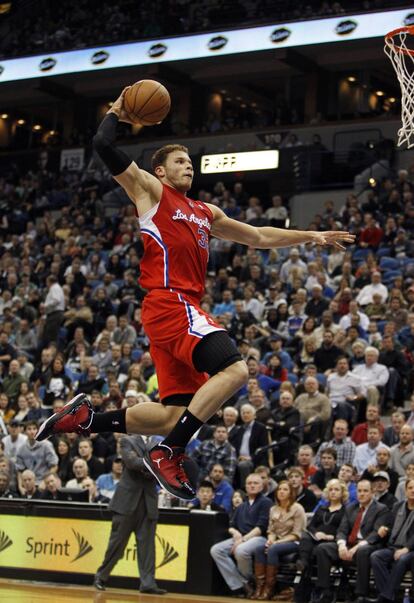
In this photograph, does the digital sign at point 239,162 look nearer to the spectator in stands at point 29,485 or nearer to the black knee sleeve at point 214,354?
the spectator in stands at point 29,485

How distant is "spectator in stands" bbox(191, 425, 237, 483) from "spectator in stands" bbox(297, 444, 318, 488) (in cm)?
96

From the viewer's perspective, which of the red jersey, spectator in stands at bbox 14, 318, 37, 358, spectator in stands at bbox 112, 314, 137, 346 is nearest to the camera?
the red jersey

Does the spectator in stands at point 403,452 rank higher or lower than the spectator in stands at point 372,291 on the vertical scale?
lower

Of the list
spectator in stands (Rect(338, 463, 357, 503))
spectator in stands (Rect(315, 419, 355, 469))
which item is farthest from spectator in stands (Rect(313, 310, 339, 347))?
spectator in stands (Rect(338, 463, 357, 503))

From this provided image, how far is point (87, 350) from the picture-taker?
2064 centimetres

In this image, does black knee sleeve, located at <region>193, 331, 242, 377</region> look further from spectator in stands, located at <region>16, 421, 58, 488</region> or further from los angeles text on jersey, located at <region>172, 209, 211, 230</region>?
spectator in stands, located at <region>16, 421, 58, 488</region>

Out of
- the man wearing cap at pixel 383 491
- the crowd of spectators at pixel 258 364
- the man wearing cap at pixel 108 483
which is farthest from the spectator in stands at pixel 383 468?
the man wearing cap at pixel 108 483

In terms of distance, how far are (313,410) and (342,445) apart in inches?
42.4

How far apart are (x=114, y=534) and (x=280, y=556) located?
2.11 m

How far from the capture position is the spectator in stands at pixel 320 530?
13.2 metres

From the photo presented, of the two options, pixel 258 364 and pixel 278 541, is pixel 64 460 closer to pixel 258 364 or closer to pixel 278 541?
pixel 258 364

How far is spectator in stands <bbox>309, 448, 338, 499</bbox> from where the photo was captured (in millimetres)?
14125

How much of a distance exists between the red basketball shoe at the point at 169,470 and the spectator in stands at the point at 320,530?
654 centimetres

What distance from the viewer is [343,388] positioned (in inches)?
628
